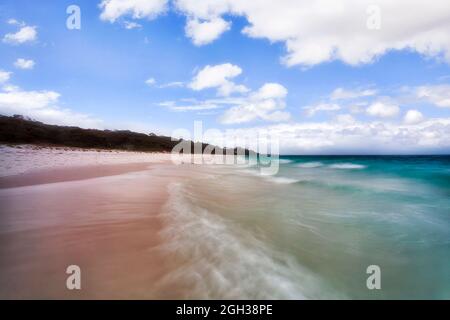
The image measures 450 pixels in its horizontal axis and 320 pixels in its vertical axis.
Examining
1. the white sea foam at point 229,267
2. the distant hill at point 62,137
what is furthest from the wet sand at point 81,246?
the distant hill at point 62,137

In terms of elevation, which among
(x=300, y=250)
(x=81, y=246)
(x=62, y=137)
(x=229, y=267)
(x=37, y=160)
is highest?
(x=62, y=137)

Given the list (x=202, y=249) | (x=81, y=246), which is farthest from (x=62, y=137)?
(x=202, y=249)

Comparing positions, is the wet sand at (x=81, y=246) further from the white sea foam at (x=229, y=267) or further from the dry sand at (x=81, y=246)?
the white sea foam at (x=229, y=267)

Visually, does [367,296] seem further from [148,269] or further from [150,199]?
[150,199]

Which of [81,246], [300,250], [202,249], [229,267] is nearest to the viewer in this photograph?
[229,267]

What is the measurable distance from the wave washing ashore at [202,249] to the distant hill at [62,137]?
4325cm

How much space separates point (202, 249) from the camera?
3.89 m

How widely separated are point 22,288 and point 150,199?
4181 mm

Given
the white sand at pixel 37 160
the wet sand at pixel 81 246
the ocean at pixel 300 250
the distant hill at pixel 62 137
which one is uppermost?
the distant hill at pixel 62 137

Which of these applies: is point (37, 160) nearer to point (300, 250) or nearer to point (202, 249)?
point (202, 249)

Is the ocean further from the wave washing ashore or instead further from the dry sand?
the dry sand

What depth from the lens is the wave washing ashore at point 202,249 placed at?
9.33ft

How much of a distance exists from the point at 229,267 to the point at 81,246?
2263 mm
